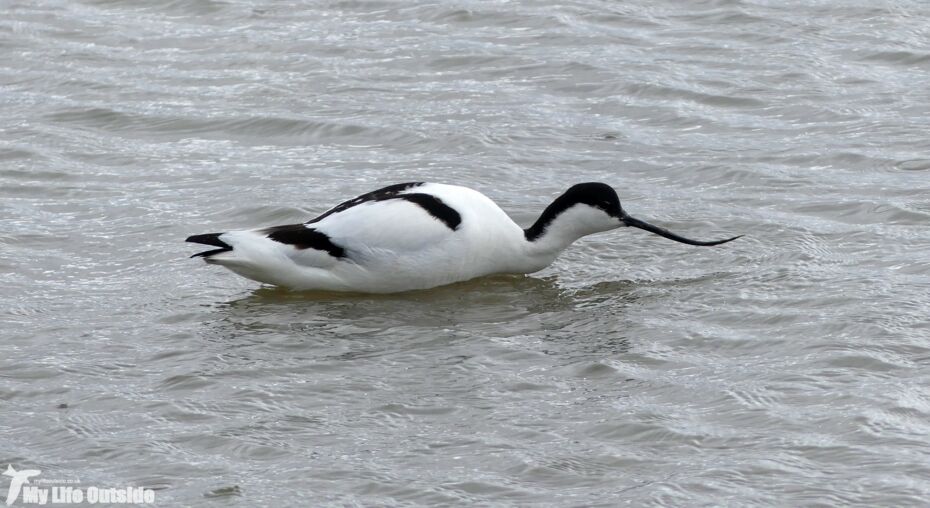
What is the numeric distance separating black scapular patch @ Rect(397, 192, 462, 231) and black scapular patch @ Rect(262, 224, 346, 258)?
19.6 inches

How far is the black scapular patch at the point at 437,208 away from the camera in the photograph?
8.72 metres

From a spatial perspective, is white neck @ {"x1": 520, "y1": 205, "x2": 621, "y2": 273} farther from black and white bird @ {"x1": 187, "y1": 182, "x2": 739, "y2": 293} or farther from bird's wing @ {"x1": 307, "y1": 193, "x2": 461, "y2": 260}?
bird's wing @ {"x1": 307, "y1": 193, "x2": 461, "y2": 260}

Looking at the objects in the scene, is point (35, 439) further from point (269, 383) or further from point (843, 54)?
point (843, 54)

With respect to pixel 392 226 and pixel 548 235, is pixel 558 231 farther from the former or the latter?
pixel 392 226

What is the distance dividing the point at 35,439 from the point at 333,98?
577 centimetres

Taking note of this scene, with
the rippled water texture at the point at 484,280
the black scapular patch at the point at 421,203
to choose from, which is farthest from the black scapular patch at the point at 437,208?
the rippled water texture at the point at 484,280

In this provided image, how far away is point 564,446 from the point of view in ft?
21.9

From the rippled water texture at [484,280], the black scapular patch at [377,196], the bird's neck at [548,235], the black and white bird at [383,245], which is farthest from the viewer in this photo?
the bird's neck at [548,235]

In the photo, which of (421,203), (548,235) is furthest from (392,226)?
(548,235)

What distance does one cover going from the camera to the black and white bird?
8641 mm

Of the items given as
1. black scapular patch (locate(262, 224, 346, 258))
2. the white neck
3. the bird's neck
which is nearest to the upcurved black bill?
the white neck

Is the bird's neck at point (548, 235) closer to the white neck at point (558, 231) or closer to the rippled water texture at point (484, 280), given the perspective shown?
the white neck at point (558, 231)

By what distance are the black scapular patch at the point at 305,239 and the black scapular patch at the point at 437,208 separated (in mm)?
499

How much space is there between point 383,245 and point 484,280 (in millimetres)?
832
